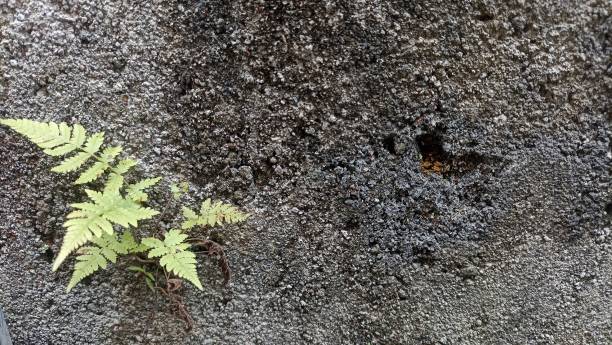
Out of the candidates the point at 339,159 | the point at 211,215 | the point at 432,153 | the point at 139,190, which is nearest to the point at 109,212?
the point at 139,190

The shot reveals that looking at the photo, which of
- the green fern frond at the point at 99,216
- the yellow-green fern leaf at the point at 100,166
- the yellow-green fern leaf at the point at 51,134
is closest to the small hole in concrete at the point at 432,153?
the green fern frond at the point at 99,216

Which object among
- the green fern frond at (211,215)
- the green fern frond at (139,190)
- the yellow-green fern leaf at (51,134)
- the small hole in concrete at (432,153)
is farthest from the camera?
the small hole in concrete at (432,153)

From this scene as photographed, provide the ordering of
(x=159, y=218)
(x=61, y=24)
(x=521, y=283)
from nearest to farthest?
(x=61, y=24)
(x=159, y=218)
(x=521, y=283)

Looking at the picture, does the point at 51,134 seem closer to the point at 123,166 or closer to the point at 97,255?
the point at 123,166

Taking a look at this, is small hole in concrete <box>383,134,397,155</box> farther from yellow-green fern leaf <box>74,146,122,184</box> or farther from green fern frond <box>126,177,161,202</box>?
yellow-green fern leaf <box>74,146,122,184</box>

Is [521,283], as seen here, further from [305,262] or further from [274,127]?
[274,127]

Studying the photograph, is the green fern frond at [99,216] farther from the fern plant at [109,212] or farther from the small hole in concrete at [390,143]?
the small hole in concrete at [390,143]

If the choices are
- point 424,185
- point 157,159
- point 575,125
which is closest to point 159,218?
point 157,159
